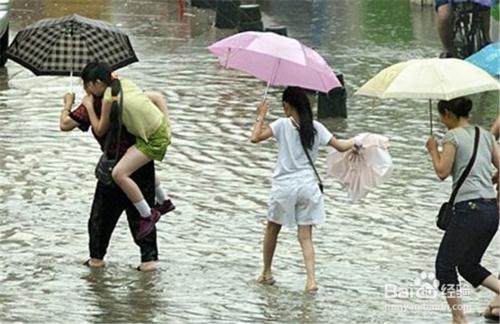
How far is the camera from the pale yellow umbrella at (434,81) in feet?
26.2

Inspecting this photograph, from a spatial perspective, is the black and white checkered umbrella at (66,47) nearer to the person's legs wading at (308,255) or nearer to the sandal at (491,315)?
the person's legs wading at (308,255)

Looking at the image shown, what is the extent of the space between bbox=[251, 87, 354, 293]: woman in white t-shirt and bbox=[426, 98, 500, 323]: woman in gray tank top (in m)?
1.23

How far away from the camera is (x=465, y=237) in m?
7.94

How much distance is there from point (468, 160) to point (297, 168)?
57.8 inches

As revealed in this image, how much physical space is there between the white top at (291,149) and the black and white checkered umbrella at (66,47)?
1.67 meters

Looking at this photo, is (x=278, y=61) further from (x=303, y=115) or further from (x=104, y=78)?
(x=104, y=78)

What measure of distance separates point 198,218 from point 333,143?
216 cm

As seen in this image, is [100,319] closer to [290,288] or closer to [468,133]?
[290,288]

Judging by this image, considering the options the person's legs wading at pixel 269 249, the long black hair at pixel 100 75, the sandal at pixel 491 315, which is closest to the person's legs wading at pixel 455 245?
the sandal at pixel 491 315

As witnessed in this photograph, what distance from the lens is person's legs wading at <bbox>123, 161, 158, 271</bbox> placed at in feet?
31.2

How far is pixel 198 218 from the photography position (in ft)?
35.8

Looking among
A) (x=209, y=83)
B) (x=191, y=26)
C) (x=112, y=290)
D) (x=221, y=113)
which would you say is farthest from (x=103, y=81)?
(x=191, y=26)

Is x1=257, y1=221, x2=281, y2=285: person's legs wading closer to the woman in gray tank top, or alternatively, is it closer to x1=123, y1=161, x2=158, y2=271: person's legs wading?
x1=123, y1=161, x2=158, y2=271: person's legs wading

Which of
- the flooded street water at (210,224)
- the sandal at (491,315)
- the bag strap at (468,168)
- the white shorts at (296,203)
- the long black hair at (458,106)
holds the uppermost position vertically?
the long black hair at (458,106)
